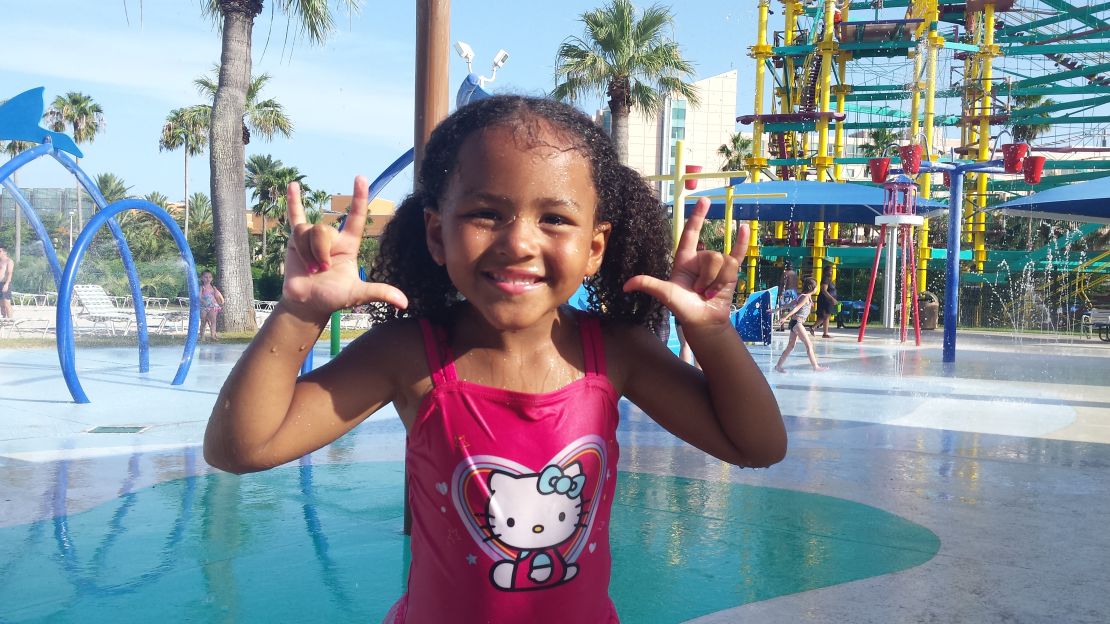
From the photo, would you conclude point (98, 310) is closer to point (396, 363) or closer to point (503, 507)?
point (396, 363)

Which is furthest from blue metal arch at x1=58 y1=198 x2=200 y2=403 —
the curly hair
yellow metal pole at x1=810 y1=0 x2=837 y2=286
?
yellow metal pole at x1=810 y1=0 x2=837 y2=286

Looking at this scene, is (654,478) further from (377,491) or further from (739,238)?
(739,238)

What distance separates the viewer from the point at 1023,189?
91.8 ft

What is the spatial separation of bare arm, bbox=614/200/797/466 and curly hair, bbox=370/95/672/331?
12cm

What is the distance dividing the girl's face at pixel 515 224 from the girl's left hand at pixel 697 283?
5.6 inches

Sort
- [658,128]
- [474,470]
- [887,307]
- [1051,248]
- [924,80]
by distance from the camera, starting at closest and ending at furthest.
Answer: [474,470], [887,307], [924,80], [1051,248], [658,128]

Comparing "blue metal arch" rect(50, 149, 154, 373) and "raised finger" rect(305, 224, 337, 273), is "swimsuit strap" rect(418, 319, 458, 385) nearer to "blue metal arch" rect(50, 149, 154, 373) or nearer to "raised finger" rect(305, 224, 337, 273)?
"raised finger" rect(305, 224, 337, 273)

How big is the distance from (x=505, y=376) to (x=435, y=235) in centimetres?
27

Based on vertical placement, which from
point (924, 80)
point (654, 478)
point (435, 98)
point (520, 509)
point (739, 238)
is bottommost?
point (654, 478)

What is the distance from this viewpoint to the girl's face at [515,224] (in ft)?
4.98

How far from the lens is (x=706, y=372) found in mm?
1695

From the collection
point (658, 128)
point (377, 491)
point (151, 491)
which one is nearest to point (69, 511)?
point (151, 491)

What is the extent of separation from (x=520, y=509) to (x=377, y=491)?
3612 mm

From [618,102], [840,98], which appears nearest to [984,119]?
[840,98]
